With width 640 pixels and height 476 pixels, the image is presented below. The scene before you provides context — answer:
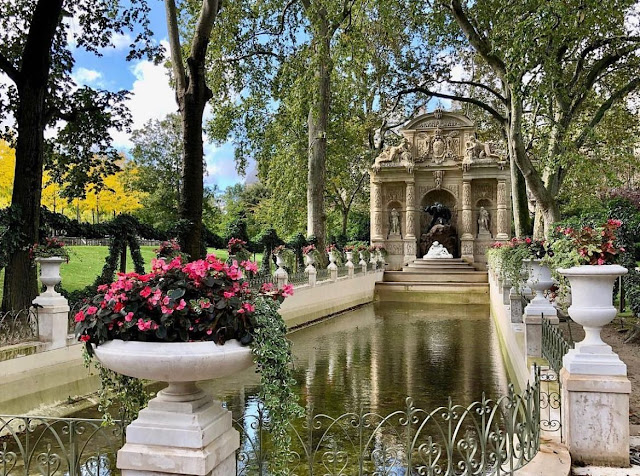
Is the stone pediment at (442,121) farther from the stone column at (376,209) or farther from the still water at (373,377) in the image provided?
the still water at (373,377)

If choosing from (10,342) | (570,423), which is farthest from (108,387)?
(10,342)

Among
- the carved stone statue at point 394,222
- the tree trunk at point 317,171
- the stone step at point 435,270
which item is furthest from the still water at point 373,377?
the carved stone statue at point 394,222

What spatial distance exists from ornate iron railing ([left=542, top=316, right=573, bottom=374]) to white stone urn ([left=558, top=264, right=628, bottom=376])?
28.1 inches

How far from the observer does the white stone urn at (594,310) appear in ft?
14.0

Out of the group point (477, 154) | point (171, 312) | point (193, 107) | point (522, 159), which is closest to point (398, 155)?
point (477, 154)

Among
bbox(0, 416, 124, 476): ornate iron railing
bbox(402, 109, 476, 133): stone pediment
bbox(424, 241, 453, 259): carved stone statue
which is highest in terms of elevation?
bbox(402, 109, 476, 133): stone pediment

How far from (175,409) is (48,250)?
19.8 ft

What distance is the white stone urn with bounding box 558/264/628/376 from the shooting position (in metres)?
4.28

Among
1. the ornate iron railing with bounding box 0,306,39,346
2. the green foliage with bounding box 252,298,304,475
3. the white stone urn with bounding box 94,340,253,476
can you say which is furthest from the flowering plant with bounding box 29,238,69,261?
the green foliage with bounding box 252,298,304,475

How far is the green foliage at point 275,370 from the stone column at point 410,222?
2648 centimetres

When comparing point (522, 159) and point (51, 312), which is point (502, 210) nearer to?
point (522, 159)

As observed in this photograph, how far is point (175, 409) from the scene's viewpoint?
318 cm

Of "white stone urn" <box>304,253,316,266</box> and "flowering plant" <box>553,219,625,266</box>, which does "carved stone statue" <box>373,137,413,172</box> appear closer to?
"white stone urn" <box>304,253,316,266</box>

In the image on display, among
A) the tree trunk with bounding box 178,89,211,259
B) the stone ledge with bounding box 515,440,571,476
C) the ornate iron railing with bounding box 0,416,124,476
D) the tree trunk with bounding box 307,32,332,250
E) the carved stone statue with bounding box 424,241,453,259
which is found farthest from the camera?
the carved stone statue with bounding box 424,241,453,259
